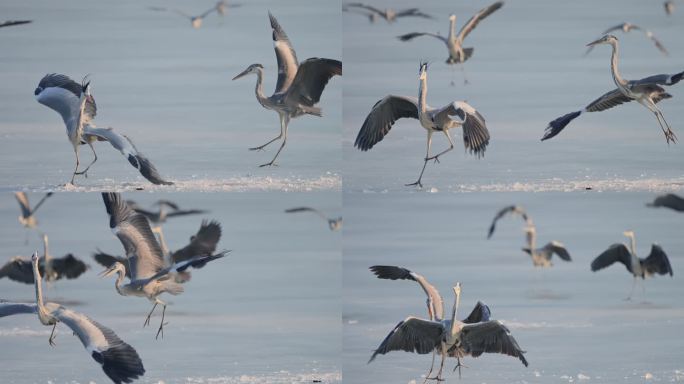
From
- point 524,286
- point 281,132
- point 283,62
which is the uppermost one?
point 283,62

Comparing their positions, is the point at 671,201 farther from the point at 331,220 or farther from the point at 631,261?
the point at 331,220

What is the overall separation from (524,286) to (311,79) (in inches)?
97.2

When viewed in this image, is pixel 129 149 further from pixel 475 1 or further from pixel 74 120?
pixel 475 1

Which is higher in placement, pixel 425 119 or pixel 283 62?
pixel 283 62

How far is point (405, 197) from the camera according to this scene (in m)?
11.8

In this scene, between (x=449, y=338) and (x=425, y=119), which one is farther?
(x=425, y=119)

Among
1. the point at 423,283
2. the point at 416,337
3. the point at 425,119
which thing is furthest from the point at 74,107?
the point at 416,337

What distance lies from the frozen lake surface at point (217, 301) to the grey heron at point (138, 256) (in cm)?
53

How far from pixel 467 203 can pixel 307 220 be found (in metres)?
1.31

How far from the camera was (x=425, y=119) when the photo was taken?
9820 millimetres

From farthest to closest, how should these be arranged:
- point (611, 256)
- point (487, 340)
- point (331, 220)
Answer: point (331, 220)
point (611, 256)
point (487, 340)

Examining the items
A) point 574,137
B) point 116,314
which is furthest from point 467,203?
point 116,314

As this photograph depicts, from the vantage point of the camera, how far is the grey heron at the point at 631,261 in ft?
35.7

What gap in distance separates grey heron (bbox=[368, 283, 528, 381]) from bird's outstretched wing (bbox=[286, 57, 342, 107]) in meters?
1.81
